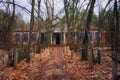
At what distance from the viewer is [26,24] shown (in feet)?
174

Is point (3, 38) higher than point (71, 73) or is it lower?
higher

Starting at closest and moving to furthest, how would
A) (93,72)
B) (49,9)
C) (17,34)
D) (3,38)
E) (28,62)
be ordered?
(93,72)
(28,62)
(3,38)
(49,9)
(17,34)

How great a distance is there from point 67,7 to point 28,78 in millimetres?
14485

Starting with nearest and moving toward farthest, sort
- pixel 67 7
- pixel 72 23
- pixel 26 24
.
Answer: pixel 67 7 < pixel 72 23 < pixel 26 24

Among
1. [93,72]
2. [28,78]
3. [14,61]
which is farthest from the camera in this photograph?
[14,61]

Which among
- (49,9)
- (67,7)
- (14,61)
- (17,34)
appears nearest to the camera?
(14,61)

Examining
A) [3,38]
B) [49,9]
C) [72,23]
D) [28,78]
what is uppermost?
[49,9]

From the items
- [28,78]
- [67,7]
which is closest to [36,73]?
[28,78]

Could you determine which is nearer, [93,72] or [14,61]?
[93,72]

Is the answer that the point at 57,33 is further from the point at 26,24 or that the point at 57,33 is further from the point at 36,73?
the point at 36,73

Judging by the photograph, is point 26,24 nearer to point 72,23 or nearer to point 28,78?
point 72,23

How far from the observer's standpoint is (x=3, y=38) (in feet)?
57.5

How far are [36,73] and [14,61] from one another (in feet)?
7.41

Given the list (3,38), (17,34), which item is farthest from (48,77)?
(17,34)
